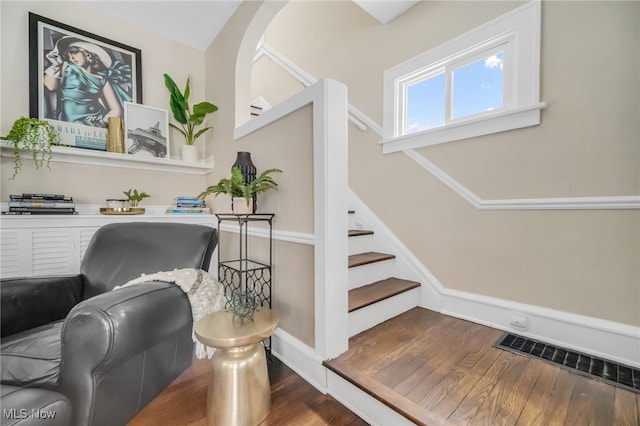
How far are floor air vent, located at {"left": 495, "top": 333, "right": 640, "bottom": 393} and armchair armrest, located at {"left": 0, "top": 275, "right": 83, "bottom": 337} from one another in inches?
88.5

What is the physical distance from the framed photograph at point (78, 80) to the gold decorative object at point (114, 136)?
58 millimetres

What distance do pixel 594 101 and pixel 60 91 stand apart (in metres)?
3.43

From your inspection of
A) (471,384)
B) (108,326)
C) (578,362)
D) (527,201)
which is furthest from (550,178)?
(108,326)

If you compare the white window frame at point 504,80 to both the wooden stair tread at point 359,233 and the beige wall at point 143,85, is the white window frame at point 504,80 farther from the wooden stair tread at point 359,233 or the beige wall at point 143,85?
the beige wall at point 143,85

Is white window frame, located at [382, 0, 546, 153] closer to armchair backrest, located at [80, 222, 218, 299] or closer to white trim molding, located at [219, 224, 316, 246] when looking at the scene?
white trim molding, located at [219, 224, 316, 246]

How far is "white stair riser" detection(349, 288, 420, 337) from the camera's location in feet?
4.98

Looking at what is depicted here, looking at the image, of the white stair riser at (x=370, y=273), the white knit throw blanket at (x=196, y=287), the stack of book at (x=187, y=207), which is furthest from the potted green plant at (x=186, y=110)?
the white stair riser at (x=370, y=273)

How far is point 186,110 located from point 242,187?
149 cm

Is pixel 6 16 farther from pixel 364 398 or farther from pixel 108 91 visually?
pixel 364 398

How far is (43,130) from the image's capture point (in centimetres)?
175

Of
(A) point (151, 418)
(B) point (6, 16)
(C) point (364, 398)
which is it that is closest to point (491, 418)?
(C) point (364, 398)

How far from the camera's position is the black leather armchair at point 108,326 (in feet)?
2.79

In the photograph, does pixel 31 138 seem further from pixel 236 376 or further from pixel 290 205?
pixel 236 376

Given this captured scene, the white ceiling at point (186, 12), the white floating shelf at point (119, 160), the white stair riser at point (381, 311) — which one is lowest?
the white stair riser at point (381, 311)
